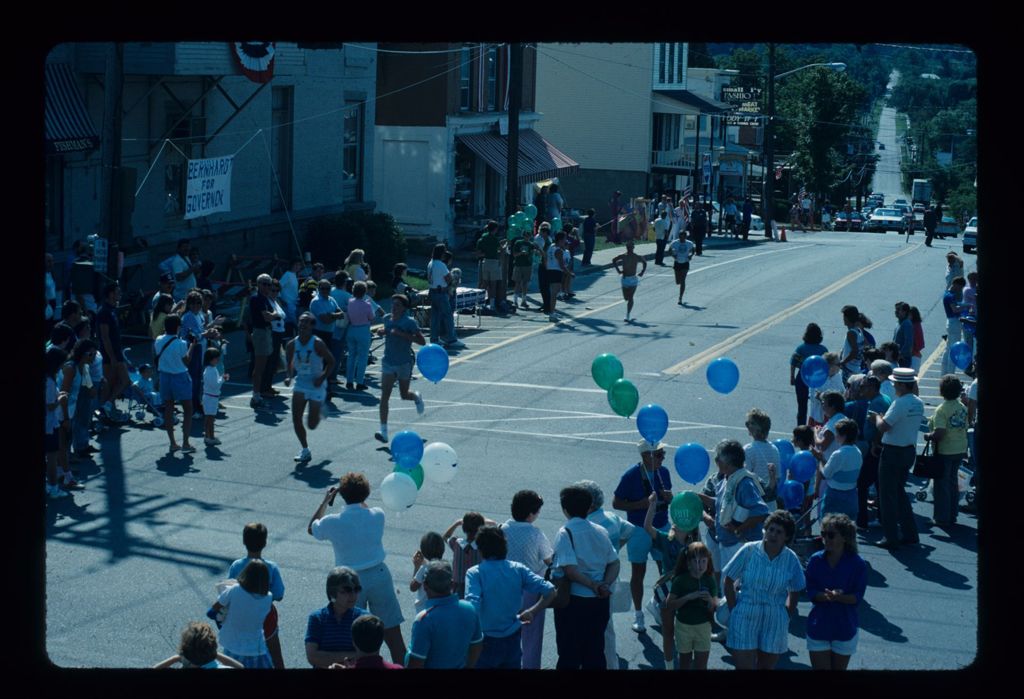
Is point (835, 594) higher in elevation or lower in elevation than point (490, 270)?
lower

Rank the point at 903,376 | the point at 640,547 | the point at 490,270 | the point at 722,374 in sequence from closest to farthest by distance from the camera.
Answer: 1. the point at 640,547
2. the point at 903,376
3. the point at 722,374
4. the point at 490,270

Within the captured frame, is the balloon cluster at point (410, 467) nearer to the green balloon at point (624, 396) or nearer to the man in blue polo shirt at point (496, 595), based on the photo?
the man in blue polo shirt at point (496, 595)

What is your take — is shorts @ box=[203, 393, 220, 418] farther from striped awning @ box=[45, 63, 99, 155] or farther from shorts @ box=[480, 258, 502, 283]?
shorts @ box=[480, 258, 502, 283]

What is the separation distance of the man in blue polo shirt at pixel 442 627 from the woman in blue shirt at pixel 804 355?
8.25 metres

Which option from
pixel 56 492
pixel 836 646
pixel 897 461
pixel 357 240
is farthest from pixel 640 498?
pixel 357 240

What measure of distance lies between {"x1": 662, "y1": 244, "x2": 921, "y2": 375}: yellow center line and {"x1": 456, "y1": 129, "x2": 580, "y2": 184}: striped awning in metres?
8.74

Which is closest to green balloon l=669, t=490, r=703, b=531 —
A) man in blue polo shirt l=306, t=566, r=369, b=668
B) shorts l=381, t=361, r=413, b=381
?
man in blue polo shirt l=306, t=566, r=369, b=668

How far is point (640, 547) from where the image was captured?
8.76 m

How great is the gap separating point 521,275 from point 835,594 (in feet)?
52.9

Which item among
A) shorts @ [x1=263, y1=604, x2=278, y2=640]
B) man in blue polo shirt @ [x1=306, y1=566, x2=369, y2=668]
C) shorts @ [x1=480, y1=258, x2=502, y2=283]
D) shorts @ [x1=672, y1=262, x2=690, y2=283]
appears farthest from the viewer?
shorts @ [x1=672, y1=262, x2=690, y2=283]

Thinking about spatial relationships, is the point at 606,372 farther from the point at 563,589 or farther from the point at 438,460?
the point at 563,589

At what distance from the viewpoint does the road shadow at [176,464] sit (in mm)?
12256

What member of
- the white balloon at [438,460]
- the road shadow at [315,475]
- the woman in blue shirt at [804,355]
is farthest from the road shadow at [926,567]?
the road shadow at [315,475]

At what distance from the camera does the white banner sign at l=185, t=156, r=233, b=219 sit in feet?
65.5
